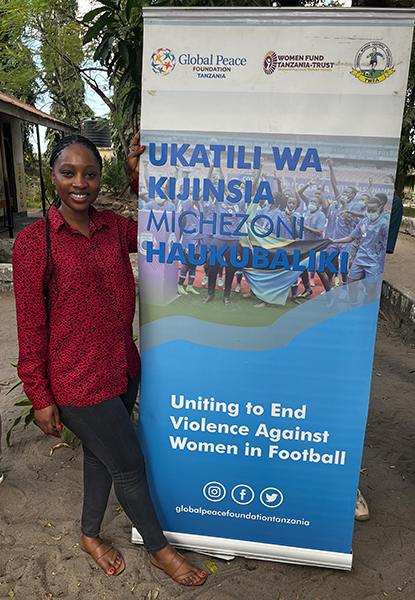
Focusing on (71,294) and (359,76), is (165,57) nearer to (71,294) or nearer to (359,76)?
(359,76)

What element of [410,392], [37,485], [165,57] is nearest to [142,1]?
[165,57]

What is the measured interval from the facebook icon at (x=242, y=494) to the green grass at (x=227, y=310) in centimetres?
75

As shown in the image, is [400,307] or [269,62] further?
[400,307]

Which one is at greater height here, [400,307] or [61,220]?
[61,220]

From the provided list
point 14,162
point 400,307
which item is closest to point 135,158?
point 400,307

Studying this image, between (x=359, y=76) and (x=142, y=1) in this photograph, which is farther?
(x=142, y=1)

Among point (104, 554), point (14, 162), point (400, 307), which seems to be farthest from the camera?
point (14, 162)

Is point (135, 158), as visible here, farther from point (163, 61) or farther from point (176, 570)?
point (176, 570)

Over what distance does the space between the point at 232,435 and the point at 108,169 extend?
1396 centimetres

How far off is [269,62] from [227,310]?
95cm

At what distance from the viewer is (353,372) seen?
196 centimetres

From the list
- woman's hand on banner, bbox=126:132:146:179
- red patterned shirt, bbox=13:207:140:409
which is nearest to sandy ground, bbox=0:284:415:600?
red patterned shirt, bbox=13:207:140:409

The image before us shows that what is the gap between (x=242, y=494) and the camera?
7.04 ft

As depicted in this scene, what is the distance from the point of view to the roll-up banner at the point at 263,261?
1751 mm
